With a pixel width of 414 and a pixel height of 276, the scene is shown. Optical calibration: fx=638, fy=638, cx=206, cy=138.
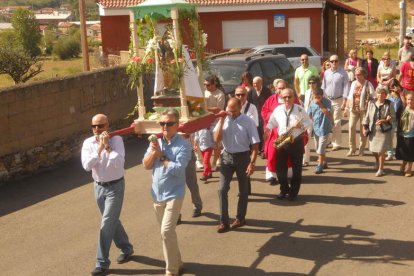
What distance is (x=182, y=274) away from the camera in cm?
721

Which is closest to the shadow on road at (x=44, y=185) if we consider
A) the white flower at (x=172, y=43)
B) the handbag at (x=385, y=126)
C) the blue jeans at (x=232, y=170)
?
the blue jeans at (x=232, y=170)

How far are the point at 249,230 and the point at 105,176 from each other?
7.80 feet

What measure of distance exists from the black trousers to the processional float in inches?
66.7

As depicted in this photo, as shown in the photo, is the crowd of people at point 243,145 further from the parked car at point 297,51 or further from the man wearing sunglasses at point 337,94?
the parked car at point 297,51

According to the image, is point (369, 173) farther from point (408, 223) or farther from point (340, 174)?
point (408, 223)

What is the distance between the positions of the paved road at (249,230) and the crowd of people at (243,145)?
0.32m

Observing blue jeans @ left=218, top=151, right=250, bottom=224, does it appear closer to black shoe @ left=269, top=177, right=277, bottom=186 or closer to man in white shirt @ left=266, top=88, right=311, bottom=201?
man in white shirt @ left=266, top=88, right=311, bottom=201

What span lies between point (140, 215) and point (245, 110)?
2.28 meters

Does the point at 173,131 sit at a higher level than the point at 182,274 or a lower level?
higher

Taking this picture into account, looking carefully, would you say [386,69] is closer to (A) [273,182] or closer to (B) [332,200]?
(A) [273,182]

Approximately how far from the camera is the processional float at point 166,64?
26.5 ft

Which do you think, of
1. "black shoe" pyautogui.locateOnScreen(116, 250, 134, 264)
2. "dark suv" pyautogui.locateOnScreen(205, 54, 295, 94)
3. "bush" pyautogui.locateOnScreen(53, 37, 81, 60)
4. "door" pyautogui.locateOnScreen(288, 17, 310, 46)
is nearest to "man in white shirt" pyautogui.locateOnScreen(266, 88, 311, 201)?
"black shoe" pyautogui.locateOnScreen(116, 250, 134, 264)

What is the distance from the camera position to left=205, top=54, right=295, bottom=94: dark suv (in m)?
14.4

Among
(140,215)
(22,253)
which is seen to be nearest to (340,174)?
(140,215)
